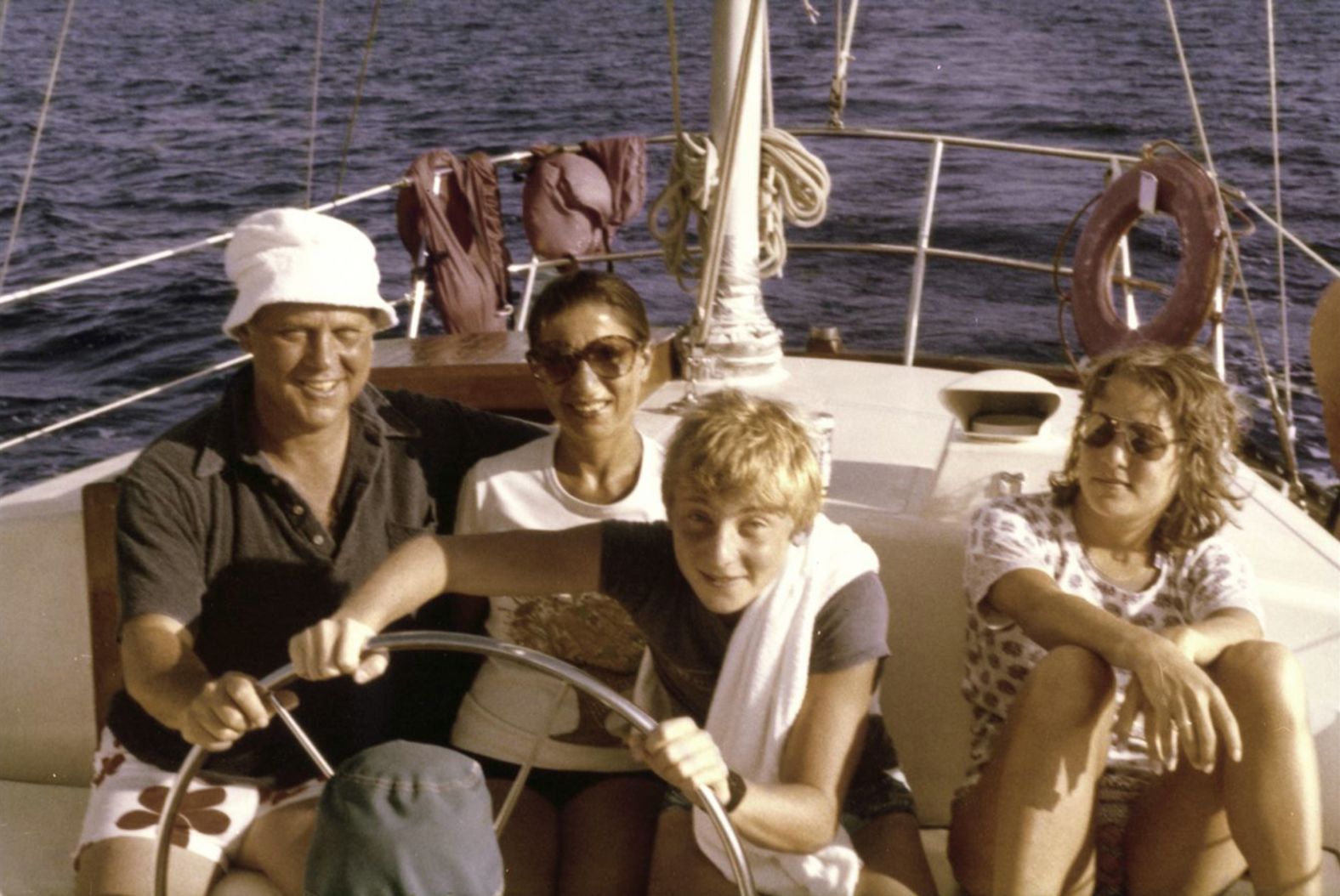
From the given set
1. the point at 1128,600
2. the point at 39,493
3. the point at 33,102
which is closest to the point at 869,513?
the point at 1128,600

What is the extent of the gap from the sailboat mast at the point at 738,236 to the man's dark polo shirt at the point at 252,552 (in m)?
0.98

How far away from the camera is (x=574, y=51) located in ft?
76.8

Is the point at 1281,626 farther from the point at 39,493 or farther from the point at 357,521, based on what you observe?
the point at 39,493

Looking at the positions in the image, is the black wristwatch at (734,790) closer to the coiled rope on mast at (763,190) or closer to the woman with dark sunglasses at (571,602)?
the woman with dark sunglasses at (571,602)

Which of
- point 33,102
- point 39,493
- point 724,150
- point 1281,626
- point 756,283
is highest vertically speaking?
point 724,150

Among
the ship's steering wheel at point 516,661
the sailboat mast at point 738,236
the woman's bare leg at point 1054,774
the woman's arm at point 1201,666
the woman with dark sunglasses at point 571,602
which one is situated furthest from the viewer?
the sailboat mast at point 738,236

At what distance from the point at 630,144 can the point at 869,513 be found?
9.19ft

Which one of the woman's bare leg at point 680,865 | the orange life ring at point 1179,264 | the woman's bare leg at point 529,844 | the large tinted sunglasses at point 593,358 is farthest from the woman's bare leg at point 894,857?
the orange life ring at point 1179,264

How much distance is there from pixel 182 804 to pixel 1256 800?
138 centimetres

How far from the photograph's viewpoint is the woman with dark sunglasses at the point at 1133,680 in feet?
6.21

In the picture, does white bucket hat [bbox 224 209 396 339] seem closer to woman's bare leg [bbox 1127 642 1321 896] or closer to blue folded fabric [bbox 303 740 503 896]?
blue folded fabric [bbox 303 740 503 896]

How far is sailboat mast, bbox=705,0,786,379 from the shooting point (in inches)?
118

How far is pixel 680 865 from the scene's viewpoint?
2.04 meters

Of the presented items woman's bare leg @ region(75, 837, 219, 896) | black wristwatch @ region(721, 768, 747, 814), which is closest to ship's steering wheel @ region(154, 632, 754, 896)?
black wristwatch @ region(721, 768, 747, 814)
